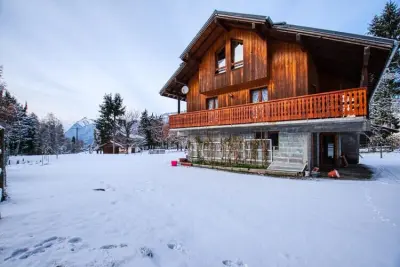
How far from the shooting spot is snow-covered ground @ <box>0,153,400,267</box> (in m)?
2.92

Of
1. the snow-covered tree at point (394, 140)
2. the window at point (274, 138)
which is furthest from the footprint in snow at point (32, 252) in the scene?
the snow-covered tree at point (394, 140)

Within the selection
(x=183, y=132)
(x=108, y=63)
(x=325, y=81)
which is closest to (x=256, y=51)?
(x=325, y=81)

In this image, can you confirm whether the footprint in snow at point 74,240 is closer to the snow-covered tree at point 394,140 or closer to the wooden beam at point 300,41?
the wooden beam at point 300,41

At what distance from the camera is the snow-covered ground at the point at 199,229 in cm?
292

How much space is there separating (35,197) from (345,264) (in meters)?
7.74

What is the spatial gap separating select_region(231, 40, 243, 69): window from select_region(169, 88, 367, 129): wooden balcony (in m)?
3.53

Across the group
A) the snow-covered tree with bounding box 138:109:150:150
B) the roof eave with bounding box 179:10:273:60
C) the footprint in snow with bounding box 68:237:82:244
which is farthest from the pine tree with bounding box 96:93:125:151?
the footprint in snow with bounding box 68:237:82:244

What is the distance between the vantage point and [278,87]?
12.7m

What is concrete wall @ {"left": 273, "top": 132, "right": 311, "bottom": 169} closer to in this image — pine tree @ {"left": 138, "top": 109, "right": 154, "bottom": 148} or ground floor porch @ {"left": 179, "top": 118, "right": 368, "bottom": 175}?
ground floor porch @ {"left": 179, "top": 118, "right": 368, "bottom": 175}

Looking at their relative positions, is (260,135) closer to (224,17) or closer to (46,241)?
(224,17)

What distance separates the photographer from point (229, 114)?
1327cm

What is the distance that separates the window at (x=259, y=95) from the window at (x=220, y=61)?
293 cm

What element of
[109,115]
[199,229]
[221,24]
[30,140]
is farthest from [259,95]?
[30,140]

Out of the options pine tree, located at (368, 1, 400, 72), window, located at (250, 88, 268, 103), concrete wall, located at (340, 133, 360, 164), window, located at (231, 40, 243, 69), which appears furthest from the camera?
pine tree, located at (368, 1, 400, 72)
